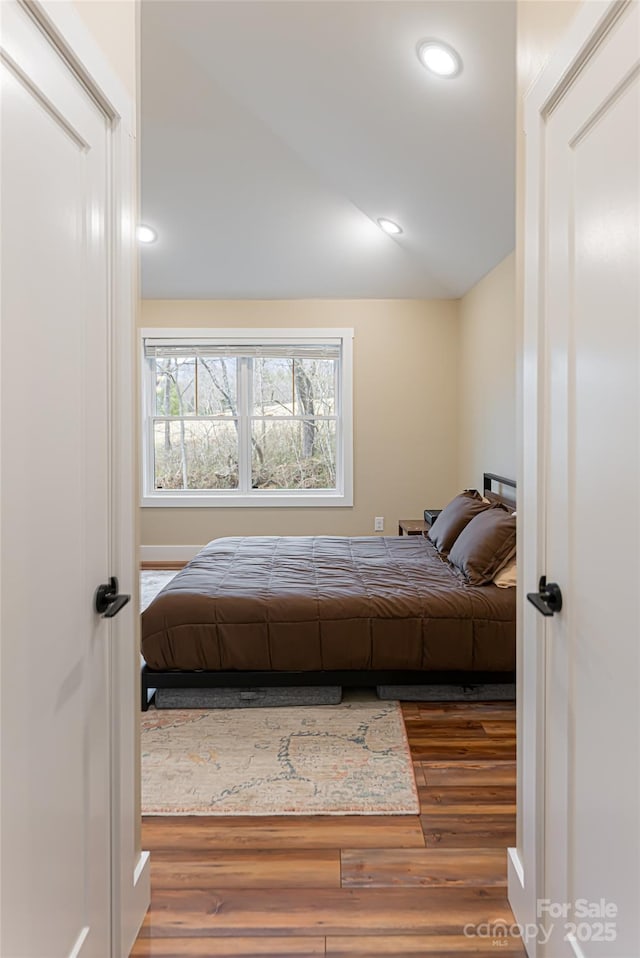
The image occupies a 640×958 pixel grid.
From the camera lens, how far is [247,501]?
224 inches

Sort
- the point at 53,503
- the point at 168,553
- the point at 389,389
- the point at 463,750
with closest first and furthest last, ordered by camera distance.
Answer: the point at 53,503 < the point at 463,750 < the point at 389,389 < the point at 168,553

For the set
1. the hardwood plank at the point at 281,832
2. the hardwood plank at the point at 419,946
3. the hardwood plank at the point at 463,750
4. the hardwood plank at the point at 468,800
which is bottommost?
the hardwood plank at the point at 419,946

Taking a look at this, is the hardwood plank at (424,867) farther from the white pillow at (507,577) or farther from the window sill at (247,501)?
the window sill at (247,501)

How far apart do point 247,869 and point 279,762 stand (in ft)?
1.89

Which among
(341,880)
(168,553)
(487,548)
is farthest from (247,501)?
(341,880)

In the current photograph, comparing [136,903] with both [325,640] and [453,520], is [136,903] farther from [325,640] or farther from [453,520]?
[453,520]

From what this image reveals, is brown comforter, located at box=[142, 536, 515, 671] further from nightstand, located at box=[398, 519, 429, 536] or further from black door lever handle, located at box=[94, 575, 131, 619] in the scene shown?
nightstand, located at box=[398, 519, 429, 536]

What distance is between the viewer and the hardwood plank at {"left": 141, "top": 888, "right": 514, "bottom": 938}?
1547mm

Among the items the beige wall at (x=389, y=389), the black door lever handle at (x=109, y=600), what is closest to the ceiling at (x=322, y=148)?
the beige wall at (x=389, y=389)

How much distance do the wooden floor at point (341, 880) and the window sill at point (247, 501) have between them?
356 centimetres

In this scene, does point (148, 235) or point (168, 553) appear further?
point (168, 553)

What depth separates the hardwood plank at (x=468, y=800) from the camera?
79.7 inches

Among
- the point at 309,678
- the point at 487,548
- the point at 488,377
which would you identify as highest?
the point at 488,377

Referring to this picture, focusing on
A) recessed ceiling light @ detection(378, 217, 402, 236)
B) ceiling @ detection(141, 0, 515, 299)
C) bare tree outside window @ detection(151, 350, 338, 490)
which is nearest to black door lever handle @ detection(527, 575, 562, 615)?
ceiling @ detection(141, 0, 515, 299)
